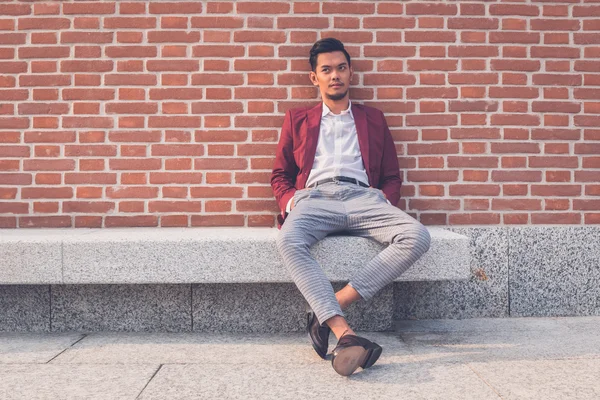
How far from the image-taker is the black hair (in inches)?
127

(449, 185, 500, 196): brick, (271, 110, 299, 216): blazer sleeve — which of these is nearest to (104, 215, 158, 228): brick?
(271, 110, 299, 216): blazer sleeve

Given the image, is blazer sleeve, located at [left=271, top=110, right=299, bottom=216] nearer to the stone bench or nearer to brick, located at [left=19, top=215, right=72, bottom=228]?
the stone bench

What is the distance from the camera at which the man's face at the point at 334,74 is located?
3.19 meters

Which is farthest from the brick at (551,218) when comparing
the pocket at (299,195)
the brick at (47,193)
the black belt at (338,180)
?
the brick at (47,193)

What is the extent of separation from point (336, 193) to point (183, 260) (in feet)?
3.01

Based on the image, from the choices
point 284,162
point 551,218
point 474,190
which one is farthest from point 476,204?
point 284,162

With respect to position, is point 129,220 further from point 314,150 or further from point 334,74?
point 334,74

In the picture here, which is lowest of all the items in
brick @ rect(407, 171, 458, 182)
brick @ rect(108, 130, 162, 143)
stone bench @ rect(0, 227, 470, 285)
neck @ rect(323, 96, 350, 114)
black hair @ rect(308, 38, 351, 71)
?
stone bench @ rect(0, 227, 470, 285)

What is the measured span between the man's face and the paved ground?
145cm

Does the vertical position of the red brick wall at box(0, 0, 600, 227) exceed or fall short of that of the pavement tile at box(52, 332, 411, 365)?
it exceeds it

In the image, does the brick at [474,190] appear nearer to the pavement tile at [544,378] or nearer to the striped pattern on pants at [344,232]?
the striped pattern on pants at [344,232]

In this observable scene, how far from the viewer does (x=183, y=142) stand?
3436 millimetres

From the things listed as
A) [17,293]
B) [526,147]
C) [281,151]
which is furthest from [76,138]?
[526,147]

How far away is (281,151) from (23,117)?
5.55 ft
